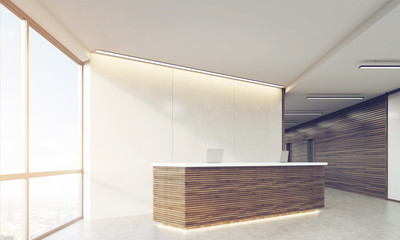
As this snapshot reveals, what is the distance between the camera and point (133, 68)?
8266 mm

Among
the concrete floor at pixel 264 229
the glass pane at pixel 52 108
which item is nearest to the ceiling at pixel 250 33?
the glass pane at pixel 52 108

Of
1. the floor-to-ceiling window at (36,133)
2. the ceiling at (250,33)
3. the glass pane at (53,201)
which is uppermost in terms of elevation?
the ceiling at (250,33)

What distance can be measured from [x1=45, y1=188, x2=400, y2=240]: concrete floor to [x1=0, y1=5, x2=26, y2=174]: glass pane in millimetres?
1599

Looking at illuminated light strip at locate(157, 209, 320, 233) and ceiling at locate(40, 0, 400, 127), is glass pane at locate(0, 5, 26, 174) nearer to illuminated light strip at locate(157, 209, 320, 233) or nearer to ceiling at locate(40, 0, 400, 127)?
Result: ceiling at locate(40, 0, 400, 127)

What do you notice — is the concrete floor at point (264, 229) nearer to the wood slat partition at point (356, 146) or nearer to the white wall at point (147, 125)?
the white wall at point (147, 125)

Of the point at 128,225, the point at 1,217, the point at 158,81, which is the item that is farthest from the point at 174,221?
the point at 158,81

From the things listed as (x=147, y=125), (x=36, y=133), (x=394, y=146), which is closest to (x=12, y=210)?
(x=36, y=133)

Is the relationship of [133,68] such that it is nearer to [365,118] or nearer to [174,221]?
[174,221]

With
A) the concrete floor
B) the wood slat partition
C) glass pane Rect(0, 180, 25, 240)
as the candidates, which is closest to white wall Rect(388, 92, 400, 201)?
the wood slat partition

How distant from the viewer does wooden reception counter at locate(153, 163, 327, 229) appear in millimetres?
6332

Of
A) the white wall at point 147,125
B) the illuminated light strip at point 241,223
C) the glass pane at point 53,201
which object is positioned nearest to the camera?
the glass pane at point 53,201

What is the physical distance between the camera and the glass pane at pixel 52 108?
18.9 feet

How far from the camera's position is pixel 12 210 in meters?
4.86

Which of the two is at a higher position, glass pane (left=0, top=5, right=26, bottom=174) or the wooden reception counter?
glass pane (left=0, top=5, right=26, bottom=174)
